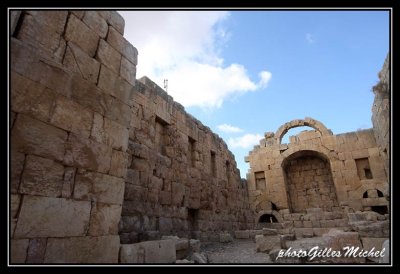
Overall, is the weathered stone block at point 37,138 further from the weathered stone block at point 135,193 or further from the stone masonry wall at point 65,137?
the weathered stone block at point 135,193

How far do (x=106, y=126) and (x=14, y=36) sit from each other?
1.27 metres

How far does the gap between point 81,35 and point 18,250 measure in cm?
239

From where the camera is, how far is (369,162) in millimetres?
11172

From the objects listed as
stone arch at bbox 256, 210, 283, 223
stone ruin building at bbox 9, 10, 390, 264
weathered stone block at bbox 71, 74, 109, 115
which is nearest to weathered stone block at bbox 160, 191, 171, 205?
stone ruin building at bbox 9, 10, 390, 264

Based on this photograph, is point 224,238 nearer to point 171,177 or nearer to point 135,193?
point 171,177

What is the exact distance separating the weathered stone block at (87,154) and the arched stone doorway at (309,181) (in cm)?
1168

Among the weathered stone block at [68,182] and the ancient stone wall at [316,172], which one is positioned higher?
the ancient stone wall at [316,172]

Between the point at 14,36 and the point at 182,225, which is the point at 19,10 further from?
the point at 182,225

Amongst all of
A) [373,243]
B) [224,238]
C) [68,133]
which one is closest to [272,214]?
[224,238]

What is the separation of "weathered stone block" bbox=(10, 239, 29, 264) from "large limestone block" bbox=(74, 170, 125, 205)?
0.60m

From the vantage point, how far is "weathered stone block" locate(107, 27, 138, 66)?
3469mm

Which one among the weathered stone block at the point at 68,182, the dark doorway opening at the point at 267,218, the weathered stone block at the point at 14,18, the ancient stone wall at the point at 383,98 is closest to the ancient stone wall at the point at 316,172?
the dark doorway opening at the point at 267,218

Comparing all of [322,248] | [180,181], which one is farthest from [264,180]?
[322,248]

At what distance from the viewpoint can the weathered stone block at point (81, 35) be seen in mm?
2908
